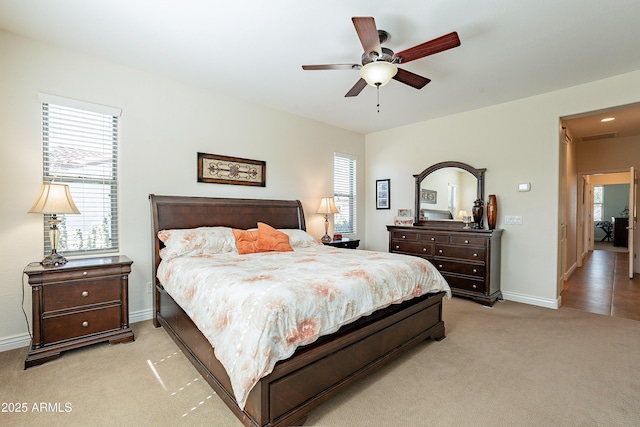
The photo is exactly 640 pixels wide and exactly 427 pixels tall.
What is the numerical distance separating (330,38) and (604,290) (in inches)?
222

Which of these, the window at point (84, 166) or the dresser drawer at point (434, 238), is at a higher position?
the window at point (84, 166)

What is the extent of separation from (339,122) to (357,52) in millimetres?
2321

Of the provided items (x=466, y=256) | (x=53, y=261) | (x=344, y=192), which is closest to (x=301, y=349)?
(x=53, y=261)

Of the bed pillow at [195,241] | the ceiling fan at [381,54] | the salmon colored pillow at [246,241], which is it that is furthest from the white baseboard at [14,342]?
the ceiling fan at [381,54]

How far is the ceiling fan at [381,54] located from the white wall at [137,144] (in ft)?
6.59

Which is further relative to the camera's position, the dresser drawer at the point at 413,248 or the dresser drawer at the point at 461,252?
the dresser drawer at the point at 413,248

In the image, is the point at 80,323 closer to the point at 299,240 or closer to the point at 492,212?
the point at 299,240

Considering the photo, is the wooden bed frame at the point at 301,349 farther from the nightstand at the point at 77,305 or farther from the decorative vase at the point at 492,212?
the decorative vase at the point at 492,212

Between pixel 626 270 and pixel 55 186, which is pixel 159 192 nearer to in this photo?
pixel 55 186

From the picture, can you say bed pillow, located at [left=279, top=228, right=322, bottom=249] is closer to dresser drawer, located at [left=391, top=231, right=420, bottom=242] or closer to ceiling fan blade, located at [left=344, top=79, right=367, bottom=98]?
dresser drawer, located at [left=391, top=231, right=420, bottom=242]

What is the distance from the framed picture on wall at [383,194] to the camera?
564cm

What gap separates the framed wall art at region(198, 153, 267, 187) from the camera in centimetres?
384

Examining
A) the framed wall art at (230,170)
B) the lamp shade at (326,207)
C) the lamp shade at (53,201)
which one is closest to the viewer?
the lamp shade at (53,201)

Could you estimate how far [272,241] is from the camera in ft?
11.5
